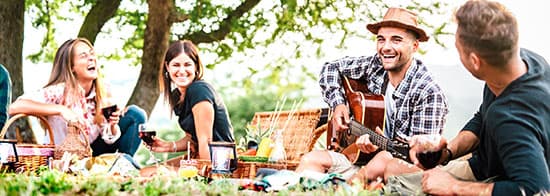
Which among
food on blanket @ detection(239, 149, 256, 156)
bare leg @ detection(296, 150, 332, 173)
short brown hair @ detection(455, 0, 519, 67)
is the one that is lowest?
food on blanket @ detection(239, 149, 256, 156)

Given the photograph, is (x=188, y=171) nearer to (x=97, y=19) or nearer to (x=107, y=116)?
(x=107, y=116)

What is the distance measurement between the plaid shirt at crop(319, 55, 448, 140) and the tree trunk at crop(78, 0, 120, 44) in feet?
16.0

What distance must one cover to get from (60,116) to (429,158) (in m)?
3.22

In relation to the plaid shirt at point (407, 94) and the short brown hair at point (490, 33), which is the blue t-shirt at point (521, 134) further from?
the plaid shirt at point (407, 94)

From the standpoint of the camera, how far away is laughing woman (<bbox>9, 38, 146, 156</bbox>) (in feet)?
19.9

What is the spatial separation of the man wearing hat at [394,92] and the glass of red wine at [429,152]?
101 centimetres

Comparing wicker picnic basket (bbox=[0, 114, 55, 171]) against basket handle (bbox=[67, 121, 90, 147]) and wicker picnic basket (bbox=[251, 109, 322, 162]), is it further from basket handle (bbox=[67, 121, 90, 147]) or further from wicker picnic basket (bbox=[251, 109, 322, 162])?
wicker picnic basket (bbox=[251, 109, 322, 162])

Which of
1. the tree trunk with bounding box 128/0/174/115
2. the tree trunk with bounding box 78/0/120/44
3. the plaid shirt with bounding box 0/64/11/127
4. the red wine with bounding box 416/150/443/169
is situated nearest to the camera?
the red wine with bounding box 416/150/443/169

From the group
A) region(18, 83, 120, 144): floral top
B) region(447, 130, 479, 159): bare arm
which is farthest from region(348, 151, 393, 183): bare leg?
region(18, 83, 120, 144): floral top

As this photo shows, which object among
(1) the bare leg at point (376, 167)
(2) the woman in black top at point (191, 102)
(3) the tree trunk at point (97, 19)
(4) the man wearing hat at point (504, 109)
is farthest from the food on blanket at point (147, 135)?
(3) the tree trunk at point (97, 19)

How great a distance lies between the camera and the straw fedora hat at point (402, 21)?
5164 millimetres

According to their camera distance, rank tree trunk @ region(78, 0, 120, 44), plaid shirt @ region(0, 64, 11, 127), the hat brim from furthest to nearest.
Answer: tree trunk @ region(78, 0, 120, 44)
plaid shirt @ region(0, 64, 11, 127)
the hat brim

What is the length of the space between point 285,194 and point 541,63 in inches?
44.3

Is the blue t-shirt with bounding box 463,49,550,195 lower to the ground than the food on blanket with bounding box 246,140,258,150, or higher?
higher
